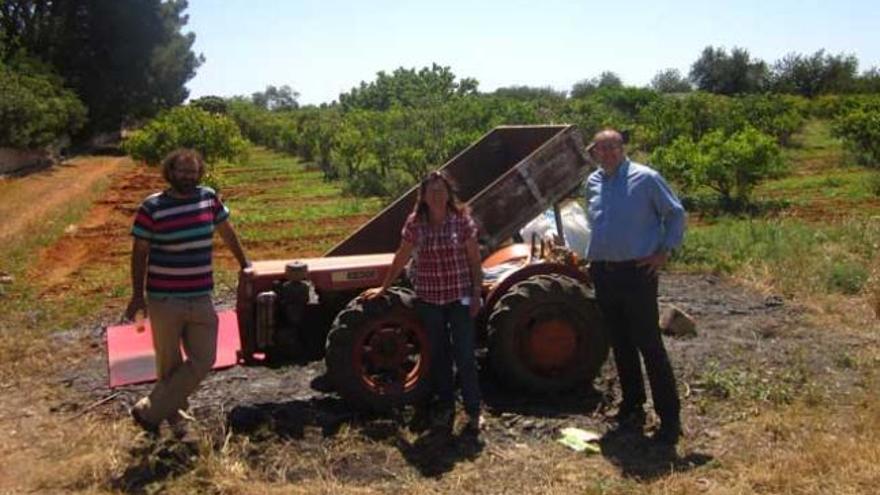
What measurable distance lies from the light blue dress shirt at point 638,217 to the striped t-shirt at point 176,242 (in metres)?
2.24

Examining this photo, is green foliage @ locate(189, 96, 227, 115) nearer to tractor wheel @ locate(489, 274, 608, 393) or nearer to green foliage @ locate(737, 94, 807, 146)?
green foliage @ locate(737, 94, 807, 146)

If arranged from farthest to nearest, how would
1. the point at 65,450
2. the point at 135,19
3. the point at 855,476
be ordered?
the point at 135,19
the point at 65,450
the point at 855,476

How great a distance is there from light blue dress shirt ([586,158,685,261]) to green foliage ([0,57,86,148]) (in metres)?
25.1

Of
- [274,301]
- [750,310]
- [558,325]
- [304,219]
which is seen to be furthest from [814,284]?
[304,219]

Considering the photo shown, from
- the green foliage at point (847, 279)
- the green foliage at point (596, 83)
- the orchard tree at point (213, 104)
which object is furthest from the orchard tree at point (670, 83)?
the green foliage at point (847, 279)

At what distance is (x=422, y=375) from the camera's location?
5363mm

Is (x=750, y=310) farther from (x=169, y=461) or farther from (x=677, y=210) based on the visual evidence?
(x=169, y=461)

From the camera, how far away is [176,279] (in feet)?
15.7

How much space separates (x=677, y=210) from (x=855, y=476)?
162 cm

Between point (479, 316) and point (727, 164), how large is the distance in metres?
11.8

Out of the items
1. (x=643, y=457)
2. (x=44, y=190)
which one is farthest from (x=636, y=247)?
(x=44, y=190)

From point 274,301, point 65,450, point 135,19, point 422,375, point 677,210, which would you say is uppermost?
point 135,19

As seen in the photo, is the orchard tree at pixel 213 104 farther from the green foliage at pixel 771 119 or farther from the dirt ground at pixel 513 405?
the dirt ground at pixel 513 405

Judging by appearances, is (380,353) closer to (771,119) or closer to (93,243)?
(93,243)
